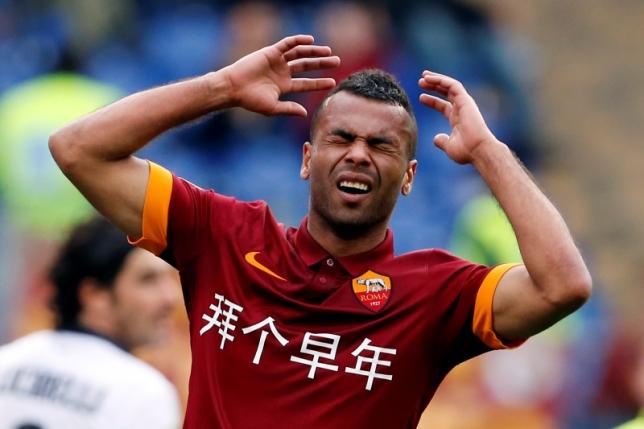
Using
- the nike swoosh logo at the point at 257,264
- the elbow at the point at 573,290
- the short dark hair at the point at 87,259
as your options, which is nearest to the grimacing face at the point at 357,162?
the nike swoosh logo at the point at 257,264

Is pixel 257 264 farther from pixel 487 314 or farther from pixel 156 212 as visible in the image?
pixel 487 314

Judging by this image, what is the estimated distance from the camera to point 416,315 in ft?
14.4

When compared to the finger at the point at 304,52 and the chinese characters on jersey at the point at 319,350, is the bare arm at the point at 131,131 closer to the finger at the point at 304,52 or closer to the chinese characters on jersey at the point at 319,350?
the finger at the point at 304,52

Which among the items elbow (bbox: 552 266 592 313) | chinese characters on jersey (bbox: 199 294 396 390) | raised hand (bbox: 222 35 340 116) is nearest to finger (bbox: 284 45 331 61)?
raised hand (bbox: 222 35 340 116)

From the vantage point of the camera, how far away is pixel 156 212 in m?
4.41

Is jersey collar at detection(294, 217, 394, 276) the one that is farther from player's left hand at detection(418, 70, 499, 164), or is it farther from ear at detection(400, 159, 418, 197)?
player's left hand at detection(418, 70, 499, 164)

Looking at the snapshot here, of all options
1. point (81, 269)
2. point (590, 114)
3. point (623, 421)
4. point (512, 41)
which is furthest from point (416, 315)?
point (590, 114)

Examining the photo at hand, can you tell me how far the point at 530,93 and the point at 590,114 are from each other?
3.97 ft

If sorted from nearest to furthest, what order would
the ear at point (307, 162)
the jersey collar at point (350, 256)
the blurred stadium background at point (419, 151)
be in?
the jersey collar at point (350, 256), the ear at point (307, 162), the blurred stadium background at point (419, 151)

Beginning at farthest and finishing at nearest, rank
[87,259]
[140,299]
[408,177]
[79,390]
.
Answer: [140,299] < [87,259] < [79,390] < [408,177]

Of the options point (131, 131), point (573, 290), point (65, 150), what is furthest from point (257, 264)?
point (573, 290)

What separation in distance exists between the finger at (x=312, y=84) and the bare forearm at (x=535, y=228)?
493 mm

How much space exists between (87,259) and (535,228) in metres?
1.93

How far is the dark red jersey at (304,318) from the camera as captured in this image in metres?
4.29
